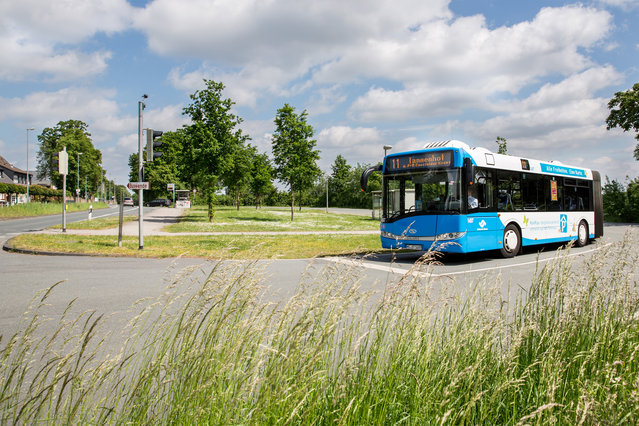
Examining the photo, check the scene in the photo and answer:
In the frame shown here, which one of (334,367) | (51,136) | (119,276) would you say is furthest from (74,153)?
(334,367)

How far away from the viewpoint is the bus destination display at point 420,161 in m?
10.7

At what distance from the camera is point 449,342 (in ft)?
8.57

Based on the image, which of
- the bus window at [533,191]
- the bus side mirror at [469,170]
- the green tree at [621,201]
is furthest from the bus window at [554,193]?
the green tree at [621,201]

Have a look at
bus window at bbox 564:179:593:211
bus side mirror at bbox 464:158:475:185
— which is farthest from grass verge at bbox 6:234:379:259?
bus window at bbox 564:179:593:211

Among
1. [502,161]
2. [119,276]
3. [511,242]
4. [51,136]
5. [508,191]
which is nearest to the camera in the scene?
[119,276]

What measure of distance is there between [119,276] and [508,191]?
1022cm

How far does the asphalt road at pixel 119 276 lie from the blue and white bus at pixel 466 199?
757mm

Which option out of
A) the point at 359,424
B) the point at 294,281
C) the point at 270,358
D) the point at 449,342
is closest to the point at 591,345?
the point at 449,342

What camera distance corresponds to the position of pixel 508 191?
1207 cm

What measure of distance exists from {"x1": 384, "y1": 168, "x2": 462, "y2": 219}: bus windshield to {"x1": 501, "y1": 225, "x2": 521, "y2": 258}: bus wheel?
8.23 ft

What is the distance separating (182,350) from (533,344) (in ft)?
7.38

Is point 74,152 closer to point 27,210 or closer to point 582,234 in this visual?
point 27,210

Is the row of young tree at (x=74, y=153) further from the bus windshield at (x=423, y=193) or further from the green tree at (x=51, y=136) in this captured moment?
the bus windshield at (x=423, y=193)

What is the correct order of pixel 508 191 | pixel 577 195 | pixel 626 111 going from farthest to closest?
1. pixel 626 111
2. pixel 577 195
3. pixel 508 191
